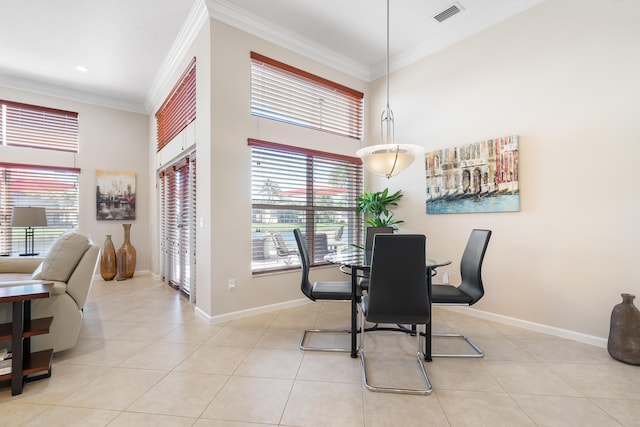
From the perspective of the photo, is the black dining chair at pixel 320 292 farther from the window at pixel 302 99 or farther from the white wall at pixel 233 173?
the window at pixel 302 99

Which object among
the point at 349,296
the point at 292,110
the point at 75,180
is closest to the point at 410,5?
the point at 292,110

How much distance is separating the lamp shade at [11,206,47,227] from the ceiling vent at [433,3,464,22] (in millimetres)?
5989

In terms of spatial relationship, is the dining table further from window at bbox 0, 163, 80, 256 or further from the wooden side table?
window at bbox 0, 163, 80, 256

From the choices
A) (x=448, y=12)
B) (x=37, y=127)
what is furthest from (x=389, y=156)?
(x=37, y=127)

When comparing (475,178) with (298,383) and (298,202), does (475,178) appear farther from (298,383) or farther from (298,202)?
(298,383)

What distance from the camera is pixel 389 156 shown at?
271 cm

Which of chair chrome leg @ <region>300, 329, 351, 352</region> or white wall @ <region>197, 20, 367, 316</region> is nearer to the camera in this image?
chair chrome leg @ <region>300, 329, 351, 352</region>

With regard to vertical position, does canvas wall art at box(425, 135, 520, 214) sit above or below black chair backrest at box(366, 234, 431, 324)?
above

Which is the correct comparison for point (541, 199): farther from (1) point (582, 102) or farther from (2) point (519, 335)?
(2) point (519, 335)

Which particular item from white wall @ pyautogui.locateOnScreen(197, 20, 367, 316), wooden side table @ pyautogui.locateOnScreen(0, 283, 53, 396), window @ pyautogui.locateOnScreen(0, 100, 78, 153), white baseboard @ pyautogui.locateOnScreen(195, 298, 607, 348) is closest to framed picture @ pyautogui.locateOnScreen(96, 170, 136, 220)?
window @ pyautogui.locateOnScreen(0, 100, 78, 153)

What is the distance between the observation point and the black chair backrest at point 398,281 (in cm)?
204

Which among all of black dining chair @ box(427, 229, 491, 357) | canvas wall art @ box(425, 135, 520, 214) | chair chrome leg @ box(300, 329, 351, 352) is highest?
canvas wall art @ box(425, 135, 520, 214)

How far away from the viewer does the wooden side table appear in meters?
1.89

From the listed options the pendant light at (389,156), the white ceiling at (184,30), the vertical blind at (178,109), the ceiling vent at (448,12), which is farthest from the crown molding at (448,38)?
the vertical blind at (178,109)
